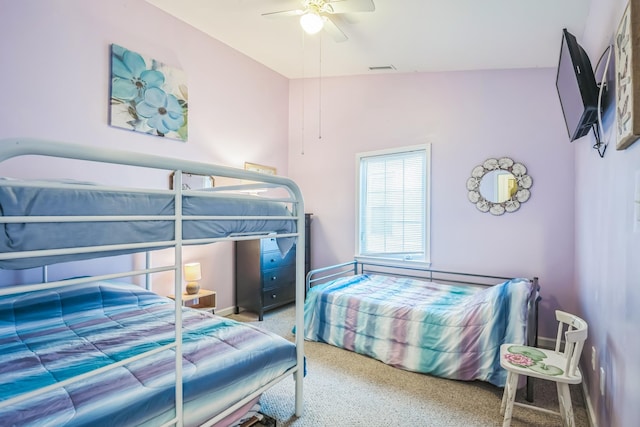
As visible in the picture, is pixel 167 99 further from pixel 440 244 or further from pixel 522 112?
pixel 522 112

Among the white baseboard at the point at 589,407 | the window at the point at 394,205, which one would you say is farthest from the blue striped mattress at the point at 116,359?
the window at the point at 394,205

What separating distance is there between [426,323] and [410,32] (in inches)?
93.6

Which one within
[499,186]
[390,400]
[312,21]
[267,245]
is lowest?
[390,400]

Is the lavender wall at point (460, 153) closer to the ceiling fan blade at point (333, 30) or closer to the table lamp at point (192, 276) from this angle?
the ceiling fan blade at point (333, 30)

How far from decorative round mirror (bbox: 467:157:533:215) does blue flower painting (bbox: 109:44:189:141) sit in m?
2.98

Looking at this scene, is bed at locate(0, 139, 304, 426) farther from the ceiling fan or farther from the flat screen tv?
the flat screen tv

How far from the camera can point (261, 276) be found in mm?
3639

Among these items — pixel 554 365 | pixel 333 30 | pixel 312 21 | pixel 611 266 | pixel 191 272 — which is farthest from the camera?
pixel 191 272

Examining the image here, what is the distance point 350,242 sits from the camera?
4184 mm

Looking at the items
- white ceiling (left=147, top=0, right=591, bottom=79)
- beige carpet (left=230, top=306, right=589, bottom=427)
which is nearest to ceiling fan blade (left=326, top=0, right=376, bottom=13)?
white ceiling (left=147, top=0, right=591, bottom=79)

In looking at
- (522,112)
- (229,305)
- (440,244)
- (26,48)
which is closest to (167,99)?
(26,48)

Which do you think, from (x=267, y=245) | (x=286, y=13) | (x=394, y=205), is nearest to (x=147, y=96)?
(x=286, y=13)

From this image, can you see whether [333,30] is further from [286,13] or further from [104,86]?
[104,86]

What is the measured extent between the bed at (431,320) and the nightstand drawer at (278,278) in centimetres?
78
